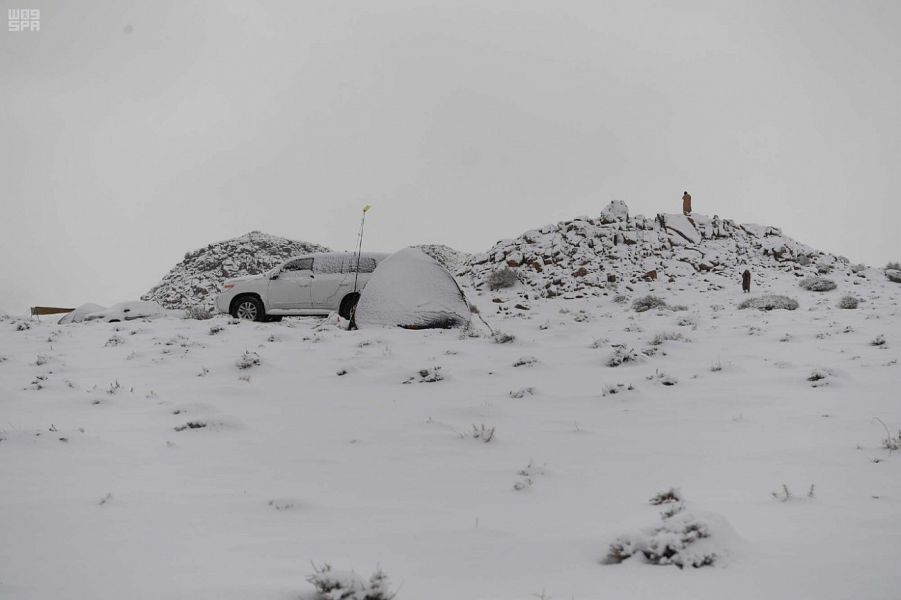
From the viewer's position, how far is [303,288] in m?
14.0

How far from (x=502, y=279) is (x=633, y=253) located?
5971 millimetres

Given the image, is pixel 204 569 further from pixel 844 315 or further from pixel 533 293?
pixel 533 293

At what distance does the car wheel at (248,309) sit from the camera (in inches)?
558

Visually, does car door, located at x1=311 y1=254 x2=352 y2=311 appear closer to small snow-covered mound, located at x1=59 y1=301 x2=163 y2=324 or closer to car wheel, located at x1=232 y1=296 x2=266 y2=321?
car wheel, located at x1=232 y1=296 x2=266 y2=321

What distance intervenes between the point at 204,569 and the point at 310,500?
984mm

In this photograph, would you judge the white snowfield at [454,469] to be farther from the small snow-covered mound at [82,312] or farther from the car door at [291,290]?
the small snow-covered mound at [82,312]

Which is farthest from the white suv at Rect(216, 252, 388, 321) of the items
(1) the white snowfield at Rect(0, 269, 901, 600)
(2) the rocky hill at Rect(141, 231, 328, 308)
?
(2) the rocky hill at Rect(141, 231, 328, 308)

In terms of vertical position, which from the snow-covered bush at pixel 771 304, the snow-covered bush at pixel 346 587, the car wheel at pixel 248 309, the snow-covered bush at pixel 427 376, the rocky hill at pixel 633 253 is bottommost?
the snow-covered bush at pixel 346 587

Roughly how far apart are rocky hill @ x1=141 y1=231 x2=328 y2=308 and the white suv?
57.8 feet

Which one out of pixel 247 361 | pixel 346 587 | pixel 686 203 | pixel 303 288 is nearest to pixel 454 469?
pixel 346 587

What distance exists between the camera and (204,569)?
2764 millimetres

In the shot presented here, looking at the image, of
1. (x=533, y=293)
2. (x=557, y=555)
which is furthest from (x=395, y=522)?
(x=533, y=293)

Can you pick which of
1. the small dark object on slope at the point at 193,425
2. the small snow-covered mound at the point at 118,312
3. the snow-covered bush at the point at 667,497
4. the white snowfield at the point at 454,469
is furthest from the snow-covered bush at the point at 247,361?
the small snow-covered mound at the point at 118,312

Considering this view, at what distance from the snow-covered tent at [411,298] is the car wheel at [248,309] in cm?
375
